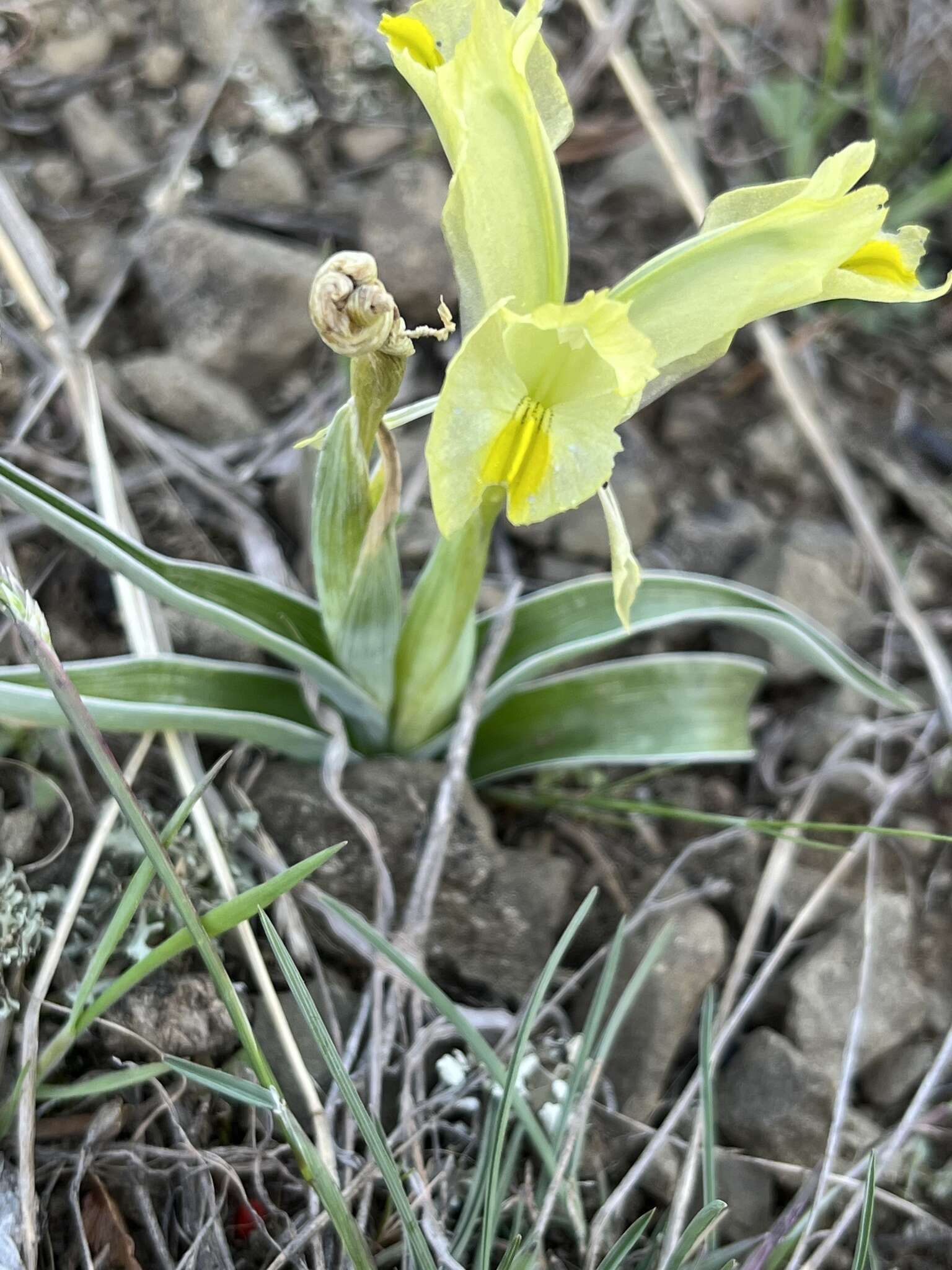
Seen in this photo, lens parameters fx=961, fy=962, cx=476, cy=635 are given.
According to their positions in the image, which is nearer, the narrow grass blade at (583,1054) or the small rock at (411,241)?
the narrow grass blade at (583,1054)

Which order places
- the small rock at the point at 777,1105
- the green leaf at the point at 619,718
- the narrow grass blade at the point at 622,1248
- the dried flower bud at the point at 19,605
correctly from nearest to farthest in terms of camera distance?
the dried flower bud at the point at 19,605 < the narrow grass blade at the point at 622,1248 < the small rock at the point at 777,1105 < the green leaf at the point at 619,718

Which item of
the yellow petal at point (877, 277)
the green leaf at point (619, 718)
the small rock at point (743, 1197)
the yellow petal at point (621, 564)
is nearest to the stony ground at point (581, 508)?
the small rock at point (743, 1197)

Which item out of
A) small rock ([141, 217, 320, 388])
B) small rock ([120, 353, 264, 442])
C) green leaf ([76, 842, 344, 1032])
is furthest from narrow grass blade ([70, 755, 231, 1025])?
small rock ([141, 217, 320, 388])

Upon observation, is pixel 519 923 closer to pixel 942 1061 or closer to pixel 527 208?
pixel 942 1061

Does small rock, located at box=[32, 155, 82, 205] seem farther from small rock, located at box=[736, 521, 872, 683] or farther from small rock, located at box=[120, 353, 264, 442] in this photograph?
small rock, located at box=[736, 521, 872, 683]

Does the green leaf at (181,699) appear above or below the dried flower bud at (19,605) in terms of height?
below

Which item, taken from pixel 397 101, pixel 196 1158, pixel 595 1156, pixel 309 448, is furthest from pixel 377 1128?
pixel 397 101

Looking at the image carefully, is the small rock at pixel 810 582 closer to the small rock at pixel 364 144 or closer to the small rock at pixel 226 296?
the small rock at pixel 226 296

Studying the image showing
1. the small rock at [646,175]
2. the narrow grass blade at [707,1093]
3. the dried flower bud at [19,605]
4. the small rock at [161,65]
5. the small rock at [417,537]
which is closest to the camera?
the dried flower bud at [19,605]
